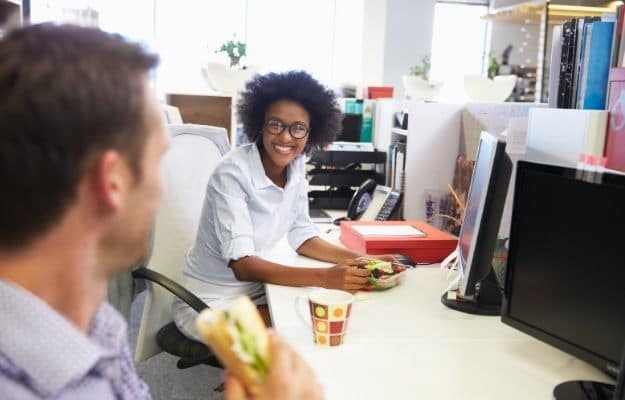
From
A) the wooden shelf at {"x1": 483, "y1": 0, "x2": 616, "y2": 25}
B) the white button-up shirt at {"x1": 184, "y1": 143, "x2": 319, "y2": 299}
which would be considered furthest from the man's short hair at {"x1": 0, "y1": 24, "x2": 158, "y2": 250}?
the wooden shelf at {"x1": 483, "y1": 0, "x2": 616, "y2": 25}

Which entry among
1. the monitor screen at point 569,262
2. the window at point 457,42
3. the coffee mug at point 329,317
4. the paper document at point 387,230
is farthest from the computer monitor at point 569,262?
the window at point 457,42

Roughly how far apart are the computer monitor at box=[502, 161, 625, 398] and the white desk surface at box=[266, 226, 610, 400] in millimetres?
72

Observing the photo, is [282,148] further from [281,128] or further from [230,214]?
[230,214]

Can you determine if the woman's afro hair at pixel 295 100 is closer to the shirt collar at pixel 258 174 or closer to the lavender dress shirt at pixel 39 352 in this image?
the shirt collar at pixel 258 174

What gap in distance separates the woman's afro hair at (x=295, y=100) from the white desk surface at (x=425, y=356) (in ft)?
2.54

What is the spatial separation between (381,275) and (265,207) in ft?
1.62

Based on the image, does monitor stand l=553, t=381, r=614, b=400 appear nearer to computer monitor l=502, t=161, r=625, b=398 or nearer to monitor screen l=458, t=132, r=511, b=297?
computer monitor l=502, t=161, r=625, b=398

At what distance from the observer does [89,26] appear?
703 mm

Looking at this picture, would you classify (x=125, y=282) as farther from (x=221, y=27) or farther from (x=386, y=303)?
(x=221, y=27)

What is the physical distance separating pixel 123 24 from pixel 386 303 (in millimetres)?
7143

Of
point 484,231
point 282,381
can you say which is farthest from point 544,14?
point 282,381

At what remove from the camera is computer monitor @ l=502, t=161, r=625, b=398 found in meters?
1.10

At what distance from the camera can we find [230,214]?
6.12 feet

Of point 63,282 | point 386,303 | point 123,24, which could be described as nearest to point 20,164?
point 63,282
